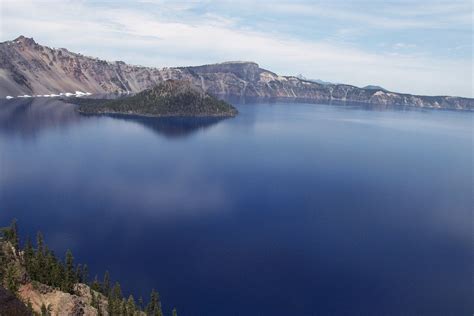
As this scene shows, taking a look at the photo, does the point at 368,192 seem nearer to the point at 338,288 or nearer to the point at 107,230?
the point at 338,288

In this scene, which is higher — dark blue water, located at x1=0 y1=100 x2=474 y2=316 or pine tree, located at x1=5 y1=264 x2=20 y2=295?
pine tree, located at x1=5 y1=264 x2=20 y2=295

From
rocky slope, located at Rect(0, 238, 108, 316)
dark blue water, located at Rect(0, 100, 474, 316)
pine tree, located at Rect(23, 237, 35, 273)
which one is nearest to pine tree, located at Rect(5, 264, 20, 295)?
rocky slope, located at Rect(0, 238, 108, 316)

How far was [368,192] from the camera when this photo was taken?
17462cm

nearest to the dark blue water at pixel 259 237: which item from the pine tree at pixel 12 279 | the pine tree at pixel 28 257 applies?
the pine tree at pixel 28 257

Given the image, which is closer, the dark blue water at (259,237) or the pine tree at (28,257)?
the pine tree at (28,257)

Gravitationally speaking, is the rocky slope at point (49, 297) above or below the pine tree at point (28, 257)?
below

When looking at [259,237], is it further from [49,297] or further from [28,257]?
[28,257]

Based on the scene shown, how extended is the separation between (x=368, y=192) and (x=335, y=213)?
37460 millimetres

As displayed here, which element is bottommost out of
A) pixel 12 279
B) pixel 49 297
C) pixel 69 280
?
pixel 49 297

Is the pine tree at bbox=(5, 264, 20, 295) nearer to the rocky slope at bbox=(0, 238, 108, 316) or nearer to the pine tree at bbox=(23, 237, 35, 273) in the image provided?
the rocky slope at bbox=(0, 238, 108, 316)

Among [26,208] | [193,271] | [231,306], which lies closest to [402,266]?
[231,306]

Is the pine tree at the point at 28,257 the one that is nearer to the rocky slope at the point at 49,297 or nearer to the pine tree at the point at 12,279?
the rocky slope at the point at 49,297

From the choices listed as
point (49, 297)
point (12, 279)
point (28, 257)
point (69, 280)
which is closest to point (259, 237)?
point (69, 280)

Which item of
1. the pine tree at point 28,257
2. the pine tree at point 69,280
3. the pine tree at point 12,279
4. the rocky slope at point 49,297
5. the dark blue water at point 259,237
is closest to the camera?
the rocky slope at point 49,297
